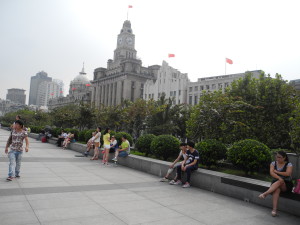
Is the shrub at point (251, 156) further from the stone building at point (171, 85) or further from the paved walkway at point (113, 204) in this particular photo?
the stone building at point (171, 85)

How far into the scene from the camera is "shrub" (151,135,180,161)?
11.6 m

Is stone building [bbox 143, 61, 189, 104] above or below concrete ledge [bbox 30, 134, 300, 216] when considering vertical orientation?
above

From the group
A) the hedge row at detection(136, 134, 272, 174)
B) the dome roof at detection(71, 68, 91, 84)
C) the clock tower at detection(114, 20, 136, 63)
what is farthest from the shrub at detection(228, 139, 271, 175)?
the dome roof at detection(71, 68, 91, 84)

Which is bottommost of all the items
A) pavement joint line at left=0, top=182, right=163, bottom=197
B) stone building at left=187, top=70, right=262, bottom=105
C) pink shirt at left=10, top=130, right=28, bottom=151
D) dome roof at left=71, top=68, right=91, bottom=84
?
pavement joint line at left=0, top=182, right=163, bottom=197

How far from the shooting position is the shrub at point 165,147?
11.6 meters

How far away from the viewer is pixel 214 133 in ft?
38.1

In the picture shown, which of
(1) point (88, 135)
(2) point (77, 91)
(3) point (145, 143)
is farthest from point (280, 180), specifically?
(2) point (77, 91)

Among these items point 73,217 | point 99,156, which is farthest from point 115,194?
point 99,156

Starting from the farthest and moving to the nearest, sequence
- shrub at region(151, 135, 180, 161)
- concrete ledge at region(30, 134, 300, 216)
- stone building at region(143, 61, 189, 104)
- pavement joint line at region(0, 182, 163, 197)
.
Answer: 1. stone building at region(143, 61, 189, 104)
2. shrub at region(151, 135, 180, 161)
3. pavement joint line at region(0, 182, 163, 197)
4. concrete ledge at region(30, 134, 300, 216)

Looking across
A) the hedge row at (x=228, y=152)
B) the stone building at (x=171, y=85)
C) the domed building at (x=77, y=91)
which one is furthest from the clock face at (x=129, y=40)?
the hedge row at (x=228, y=152)

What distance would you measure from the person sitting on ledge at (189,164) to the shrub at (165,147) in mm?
2678

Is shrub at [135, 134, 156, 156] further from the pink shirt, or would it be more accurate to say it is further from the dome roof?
the dome roof

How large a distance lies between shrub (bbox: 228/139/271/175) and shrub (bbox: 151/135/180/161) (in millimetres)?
3505

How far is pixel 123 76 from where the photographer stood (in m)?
95.8
